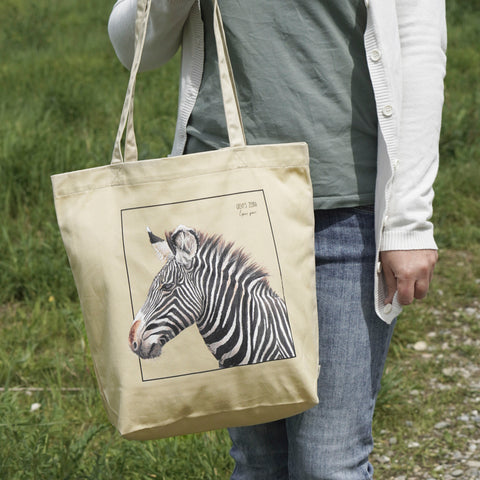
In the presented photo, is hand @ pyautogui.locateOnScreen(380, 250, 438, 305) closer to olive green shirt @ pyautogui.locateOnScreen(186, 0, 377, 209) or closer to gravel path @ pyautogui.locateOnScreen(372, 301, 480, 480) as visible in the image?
olive green shirt @ pyautogui.locateOnScreen(186, 0, 377, 209)

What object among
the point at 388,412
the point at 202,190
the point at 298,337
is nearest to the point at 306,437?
the point at 298,337

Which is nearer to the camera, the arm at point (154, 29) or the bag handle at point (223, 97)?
the bag handle at point (223, 97)

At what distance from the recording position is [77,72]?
634 cm

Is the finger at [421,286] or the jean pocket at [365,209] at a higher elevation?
the jean pocket at [365,209]

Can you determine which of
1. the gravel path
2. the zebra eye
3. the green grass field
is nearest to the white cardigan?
the zebra eye

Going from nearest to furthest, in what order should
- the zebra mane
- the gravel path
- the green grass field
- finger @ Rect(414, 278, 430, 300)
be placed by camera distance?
the zebra mane → finger @ Rect(414, 278, 430, 300) → the green grass field → the gravel path

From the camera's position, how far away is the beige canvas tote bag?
1229mm

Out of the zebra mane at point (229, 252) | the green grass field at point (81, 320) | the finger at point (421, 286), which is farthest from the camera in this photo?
the green grass field at point (81, 320)

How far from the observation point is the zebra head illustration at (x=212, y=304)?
1.23 meters

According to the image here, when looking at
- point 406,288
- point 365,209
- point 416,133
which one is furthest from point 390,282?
point 416,133

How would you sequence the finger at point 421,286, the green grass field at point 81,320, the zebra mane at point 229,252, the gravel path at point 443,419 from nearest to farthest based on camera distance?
the zebra mane at point 229,252 < the finger at point 421,286 < the green grass field at point 81,320 < the gravel path at point 443,419

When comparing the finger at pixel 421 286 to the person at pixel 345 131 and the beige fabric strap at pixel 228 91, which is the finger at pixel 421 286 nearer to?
the person at pixel 345 131

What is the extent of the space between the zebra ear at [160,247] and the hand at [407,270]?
39 cm

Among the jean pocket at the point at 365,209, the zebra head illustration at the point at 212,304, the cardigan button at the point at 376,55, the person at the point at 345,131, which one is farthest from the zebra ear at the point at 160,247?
the cardigan button at the point at 376,55
